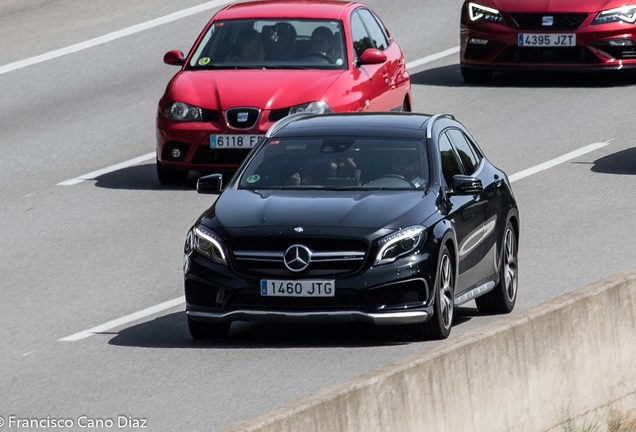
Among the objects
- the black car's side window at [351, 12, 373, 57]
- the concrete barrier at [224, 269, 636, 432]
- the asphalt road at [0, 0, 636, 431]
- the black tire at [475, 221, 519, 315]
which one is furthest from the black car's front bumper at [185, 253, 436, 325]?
the black car's side window at [351, 12, 373, 57]

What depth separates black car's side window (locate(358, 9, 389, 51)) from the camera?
60.7ft

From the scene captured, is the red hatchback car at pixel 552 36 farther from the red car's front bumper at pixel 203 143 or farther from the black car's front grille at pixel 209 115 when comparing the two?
the black car's front grille at pixel 209 115

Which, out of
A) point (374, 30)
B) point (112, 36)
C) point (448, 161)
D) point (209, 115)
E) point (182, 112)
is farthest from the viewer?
point (112, 36)

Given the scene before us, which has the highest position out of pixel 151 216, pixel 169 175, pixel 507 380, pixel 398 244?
pixel 398 244

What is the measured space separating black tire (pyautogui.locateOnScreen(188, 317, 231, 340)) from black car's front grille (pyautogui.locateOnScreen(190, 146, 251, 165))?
5692 mm

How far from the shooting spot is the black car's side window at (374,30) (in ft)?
60.7

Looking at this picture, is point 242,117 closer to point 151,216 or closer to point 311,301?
point 151,216

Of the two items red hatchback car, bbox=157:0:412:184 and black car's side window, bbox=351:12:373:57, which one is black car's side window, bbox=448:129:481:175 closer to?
red hatchback car, bbox=157:0:412:184

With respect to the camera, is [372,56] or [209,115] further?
[372,56]

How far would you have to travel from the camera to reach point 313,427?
6996 millimetres

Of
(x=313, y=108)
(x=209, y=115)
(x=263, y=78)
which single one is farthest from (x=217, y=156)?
(x=313, y=108)

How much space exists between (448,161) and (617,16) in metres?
11.1

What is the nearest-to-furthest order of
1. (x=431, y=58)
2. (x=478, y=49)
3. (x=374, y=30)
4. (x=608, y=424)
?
(x=608, y=424) < (x=374, y=30) < (x=478, y=49) < (x=431, y=58)

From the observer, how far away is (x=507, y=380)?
8805 millimetres
